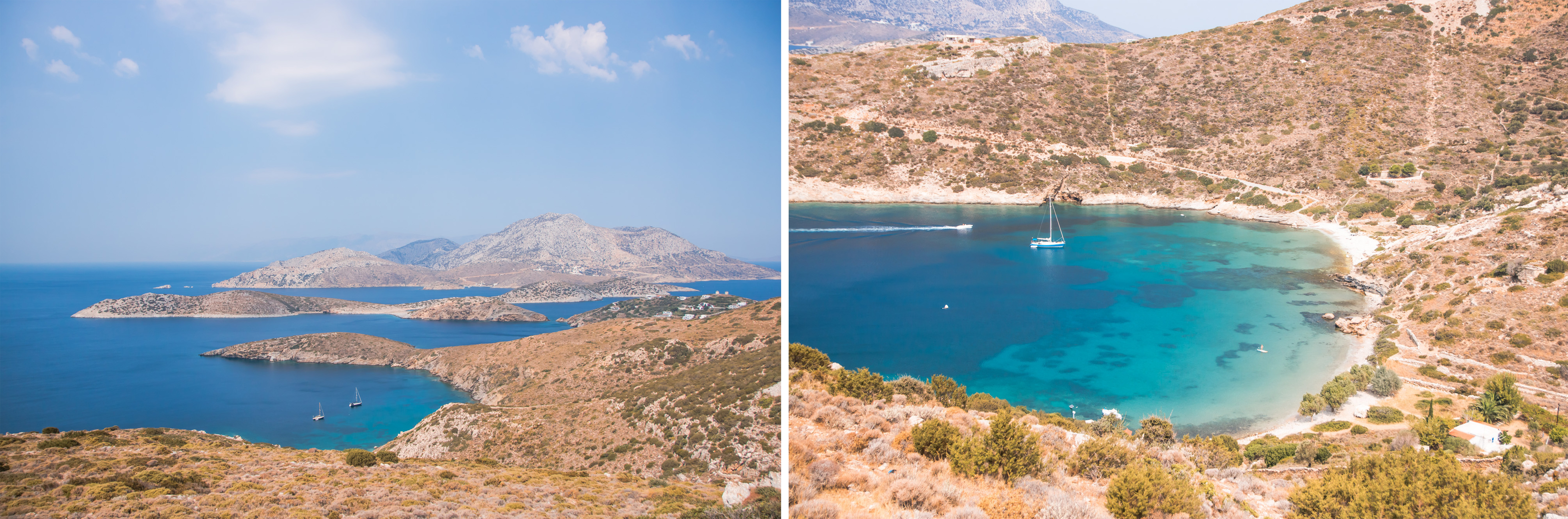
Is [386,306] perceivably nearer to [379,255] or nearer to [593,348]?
[379,255]

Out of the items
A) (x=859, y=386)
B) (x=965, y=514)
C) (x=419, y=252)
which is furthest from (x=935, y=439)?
(x=419, y=252)

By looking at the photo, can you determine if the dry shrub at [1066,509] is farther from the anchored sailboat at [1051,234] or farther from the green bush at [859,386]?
the anchored sailboat at [1051,234]

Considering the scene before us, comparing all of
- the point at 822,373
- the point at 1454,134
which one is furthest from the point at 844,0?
the point at 822,373

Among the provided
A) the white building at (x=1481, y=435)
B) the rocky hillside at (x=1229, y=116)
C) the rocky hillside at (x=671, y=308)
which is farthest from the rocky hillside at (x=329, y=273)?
the rocky hillside at (x=1229, y=116)

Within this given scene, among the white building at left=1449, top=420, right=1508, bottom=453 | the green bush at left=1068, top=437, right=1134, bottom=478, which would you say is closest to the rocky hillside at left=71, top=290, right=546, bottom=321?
the green bush at left=1068, top=437, right=1134, bottom=478

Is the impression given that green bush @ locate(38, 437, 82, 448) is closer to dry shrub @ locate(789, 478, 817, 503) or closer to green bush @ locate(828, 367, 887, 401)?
dry shrub @ locate(789, 478, 817, 503)

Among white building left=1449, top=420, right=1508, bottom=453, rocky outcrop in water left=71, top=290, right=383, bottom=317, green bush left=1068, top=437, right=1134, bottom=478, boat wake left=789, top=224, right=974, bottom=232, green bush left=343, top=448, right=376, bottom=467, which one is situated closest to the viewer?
green bush left=1068, top=437, right=1134, bottom=478
